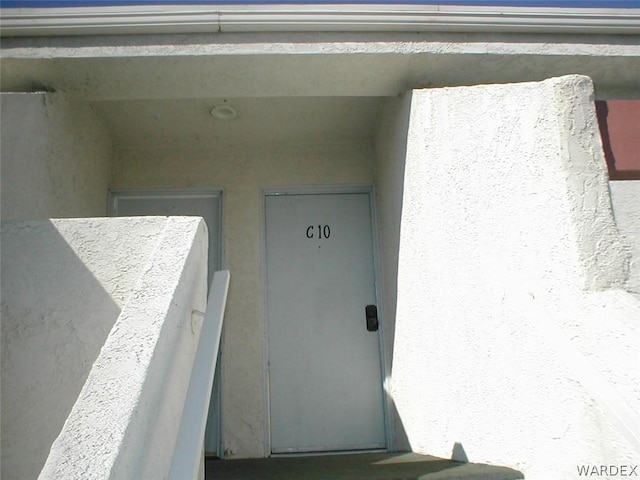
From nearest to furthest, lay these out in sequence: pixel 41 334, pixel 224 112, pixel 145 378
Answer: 1. pixel 145 378
2. pixel 41 334
3. pixel 224 112

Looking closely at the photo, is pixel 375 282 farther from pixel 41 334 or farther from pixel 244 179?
pixel 41 334

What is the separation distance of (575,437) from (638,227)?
1109 millimetres

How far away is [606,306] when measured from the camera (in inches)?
92.4

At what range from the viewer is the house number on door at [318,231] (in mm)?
4746

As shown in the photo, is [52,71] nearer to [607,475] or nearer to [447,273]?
[447,273]

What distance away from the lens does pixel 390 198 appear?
13.9 ft

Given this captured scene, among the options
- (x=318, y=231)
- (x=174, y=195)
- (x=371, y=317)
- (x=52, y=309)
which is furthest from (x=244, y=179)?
(x=52, y=309)

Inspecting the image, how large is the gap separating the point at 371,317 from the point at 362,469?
1.74 meters

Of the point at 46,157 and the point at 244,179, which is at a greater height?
the point at 244,179

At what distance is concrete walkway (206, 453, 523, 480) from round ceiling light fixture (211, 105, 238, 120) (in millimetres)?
2608

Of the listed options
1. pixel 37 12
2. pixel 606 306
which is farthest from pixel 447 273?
pixel 37 12

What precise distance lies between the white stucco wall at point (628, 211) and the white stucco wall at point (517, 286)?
10 centimetres

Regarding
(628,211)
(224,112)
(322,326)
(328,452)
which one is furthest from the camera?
(322,326)

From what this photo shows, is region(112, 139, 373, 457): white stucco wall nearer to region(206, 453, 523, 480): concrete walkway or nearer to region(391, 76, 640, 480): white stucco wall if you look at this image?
region(206, 453, 523, 480): concrete walkway
